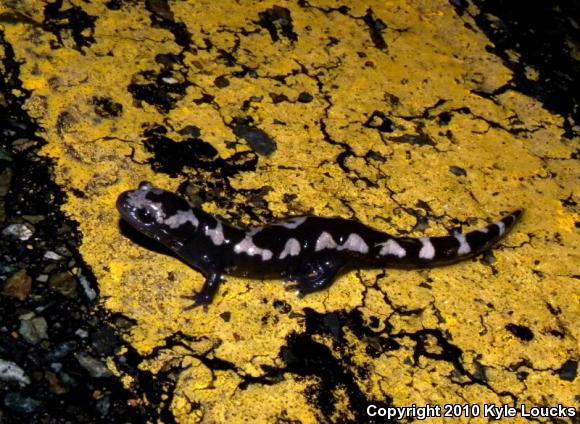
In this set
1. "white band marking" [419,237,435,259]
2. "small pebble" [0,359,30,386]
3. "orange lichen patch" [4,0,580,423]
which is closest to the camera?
"small pebble" [0,359,30,386]

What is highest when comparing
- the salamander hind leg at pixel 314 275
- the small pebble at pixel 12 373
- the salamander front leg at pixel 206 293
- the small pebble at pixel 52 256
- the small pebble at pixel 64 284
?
the salamander hind leg at pixel 314 275

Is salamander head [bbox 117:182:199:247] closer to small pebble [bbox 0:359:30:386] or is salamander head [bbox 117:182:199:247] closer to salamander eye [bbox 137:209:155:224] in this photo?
salamander eye [bbox 137:209:155:224]

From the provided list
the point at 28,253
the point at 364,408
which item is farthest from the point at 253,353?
the point at 28,253

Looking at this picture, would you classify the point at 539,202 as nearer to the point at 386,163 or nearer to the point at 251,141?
the point at 386,163

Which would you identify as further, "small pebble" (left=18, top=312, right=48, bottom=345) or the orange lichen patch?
the orange lichen patch

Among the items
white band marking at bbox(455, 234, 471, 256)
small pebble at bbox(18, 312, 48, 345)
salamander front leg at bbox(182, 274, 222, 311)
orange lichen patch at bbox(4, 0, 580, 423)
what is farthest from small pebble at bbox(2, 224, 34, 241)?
white band marking at bbox(455, 234, 471, 256)

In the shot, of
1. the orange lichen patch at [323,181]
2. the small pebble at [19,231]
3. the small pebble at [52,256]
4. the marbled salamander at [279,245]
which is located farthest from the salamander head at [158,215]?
the small pebble at [19,231]

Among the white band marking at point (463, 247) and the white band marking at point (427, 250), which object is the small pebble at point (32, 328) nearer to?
the white band marking at point (427, 250)

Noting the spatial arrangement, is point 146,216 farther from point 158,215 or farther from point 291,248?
point 291,248
